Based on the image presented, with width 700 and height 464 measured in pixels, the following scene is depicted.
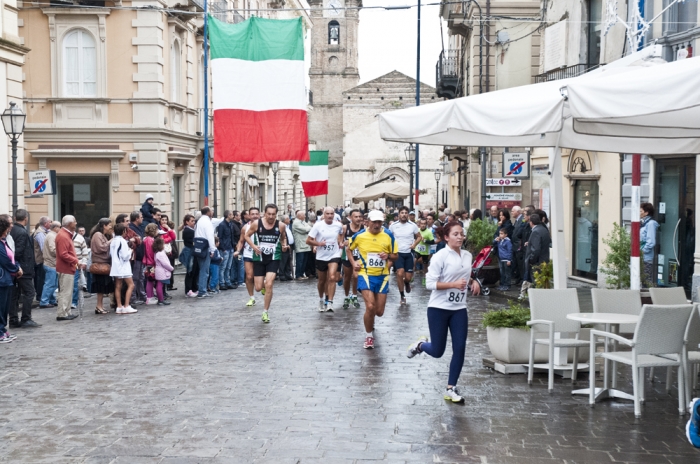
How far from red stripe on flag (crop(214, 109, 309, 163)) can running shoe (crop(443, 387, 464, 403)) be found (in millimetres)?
9141

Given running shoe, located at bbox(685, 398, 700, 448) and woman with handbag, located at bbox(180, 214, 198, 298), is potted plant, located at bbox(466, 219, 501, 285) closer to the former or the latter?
woman with handbag, located at bbox(180, 214, 198, 298)

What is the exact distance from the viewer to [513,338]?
945 cm

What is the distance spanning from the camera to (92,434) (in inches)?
279

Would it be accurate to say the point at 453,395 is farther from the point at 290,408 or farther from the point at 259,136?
the point at 259,136

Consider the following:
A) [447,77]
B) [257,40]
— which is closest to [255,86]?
[257,40]

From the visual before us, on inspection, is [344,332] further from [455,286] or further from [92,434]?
[92,434]

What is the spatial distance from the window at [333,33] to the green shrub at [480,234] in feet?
253

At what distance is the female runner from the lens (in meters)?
8.27

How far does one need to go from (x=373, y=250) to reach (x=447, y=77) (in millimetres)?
30902

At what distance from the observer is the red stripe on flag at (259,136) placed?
16781 mm

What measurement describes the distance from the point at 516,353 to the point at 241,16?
1208 inches

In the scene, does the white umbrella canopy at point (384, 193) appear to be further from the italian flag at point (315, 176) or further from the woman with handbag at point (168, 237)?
the woman with handbag at point (168, 237)

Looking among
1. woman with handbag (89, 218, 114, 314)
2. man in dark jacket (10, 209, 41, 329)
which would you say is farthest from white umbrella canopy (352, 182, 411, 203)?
man in dark jacket (10, 209, 41, 329)

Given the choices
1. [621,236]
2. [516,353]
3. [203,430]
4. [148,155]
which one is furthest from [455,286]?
[148,155]
